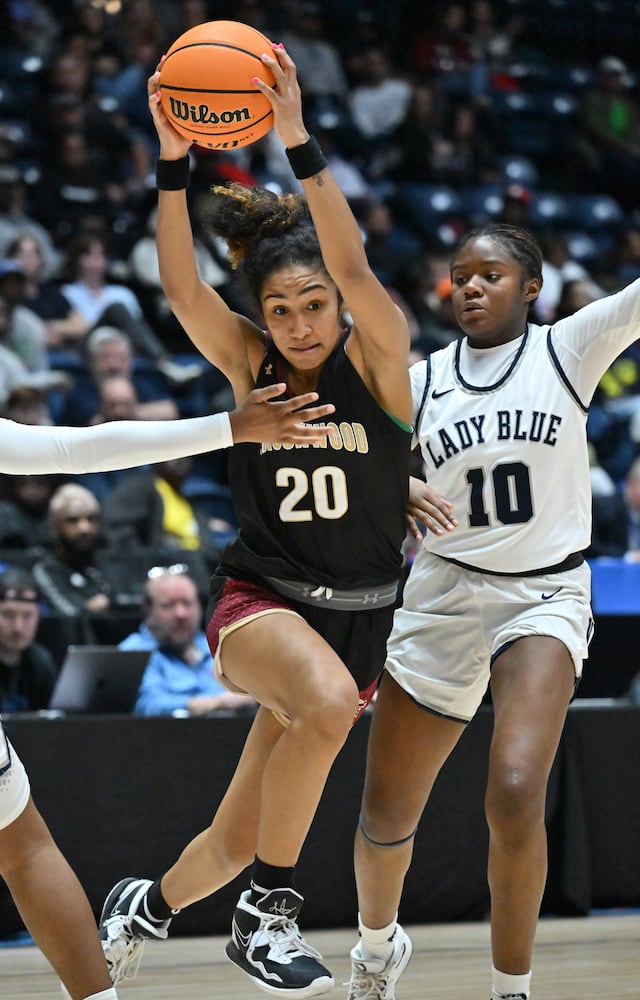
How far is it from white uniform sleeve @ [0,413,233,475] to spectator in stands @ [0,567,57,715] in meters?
3.23

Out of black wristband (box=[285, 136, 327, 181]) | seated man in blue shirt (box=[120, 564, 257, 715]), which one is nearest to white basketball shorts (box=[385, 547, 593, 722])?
black wristband (box=[285, 136, 327, 181])

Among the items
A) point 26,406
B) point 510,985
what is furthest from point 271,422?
point 26,406

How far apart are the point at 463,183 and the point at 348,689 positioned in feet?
36.5

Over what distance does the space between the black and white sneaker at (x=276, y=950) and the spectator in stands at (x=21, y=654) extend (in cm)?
308

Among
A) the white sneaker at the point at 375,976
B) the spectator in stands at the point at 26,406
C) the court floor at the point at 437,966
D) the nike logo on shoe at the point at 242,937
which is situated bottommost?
the court floor at the point at 437,966

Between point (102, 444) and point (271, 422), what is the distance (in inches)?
17.4

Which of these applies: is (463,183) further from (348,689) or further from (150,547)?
(348,689)

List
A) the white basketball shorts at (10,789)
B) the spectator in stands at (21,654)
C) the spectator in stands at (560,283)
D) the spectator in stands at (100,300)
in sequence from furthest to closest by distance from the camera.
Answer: the spectator in stands at (560,283) → the spectator in stands at (100,300) → the spectator in stands at (21,654) → the white basketball shorts at (10,789)

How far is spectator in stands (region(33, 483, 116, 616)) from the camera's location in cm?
760

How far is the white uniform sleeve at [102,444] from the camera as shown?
11.0ft

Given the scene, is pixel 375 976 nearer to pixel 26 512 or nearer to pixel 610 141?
pixel 26 512

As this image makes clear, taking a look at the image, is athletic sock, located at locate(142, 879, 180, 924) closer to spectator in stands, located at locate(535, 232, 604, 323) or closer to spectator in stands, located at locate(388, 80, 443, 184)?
spectator in stands, located at locate(535, 232, 604, 323)

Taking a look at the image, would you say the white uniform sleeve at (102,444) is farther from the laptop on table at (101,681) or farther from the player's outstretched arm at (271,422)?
the laptop on table at (101,681)

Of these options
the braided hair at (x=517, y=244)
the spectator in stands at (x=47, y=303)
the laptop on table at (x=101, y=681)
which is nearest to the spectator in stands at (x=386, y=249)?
the spectator in stands at (x=47, y=303)
